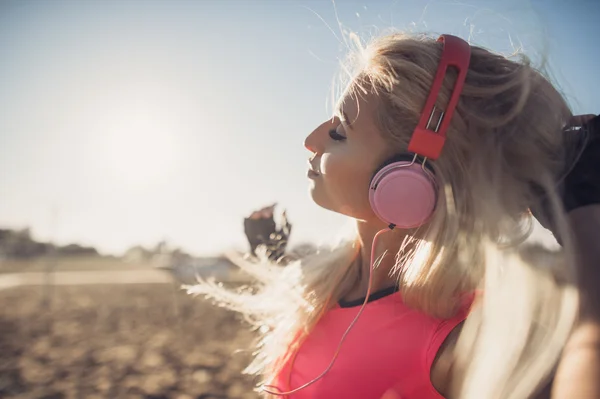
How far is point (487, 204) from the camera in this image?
1249 millimetres

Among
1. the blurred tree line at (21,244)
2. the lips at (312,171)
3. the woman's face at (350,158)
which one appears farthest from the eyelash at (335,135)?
the blurred tree line at (21,244)

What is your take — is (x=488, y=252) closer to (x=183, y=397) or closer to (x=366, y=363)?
(x=366, y=363)

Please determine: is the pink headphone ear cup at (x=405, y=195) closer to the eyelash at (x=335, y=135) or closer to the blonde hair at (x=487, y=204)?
the blonde hair at (x=487, y=204)

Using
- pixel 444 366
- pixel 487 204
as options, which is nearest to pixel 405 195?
pixel 487 204

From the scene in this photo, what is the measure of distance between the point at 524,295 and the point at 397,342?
0.34 metres

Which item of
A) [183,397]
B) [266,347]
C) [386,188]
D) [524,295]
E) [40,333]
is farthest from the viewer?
[40,333]

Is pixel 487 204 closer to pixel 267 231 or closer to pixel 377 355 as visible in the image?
pixel 377 355

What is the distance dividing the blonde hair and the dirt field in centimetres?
366

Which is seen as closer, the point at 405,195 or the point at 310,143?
the point at 405,195

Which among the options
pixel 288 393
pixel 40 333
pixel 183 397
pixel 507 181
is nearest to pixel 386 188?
pixel 507 181

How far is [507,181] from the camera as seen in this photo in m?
1.25

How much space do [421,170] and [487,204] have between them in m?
0.17

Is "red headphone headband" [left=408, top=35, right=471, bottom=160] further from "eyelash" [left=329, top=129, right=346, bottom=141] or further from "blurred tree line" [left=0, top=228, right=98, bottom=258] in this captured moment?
"blurred tree line" [left=0, top=228, right=98, bottom=258]

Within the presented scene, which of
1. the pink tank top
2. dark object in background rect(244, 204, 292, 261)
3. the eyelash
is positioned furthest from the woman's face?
dark object in background rect(244, 204, 292, 261)
